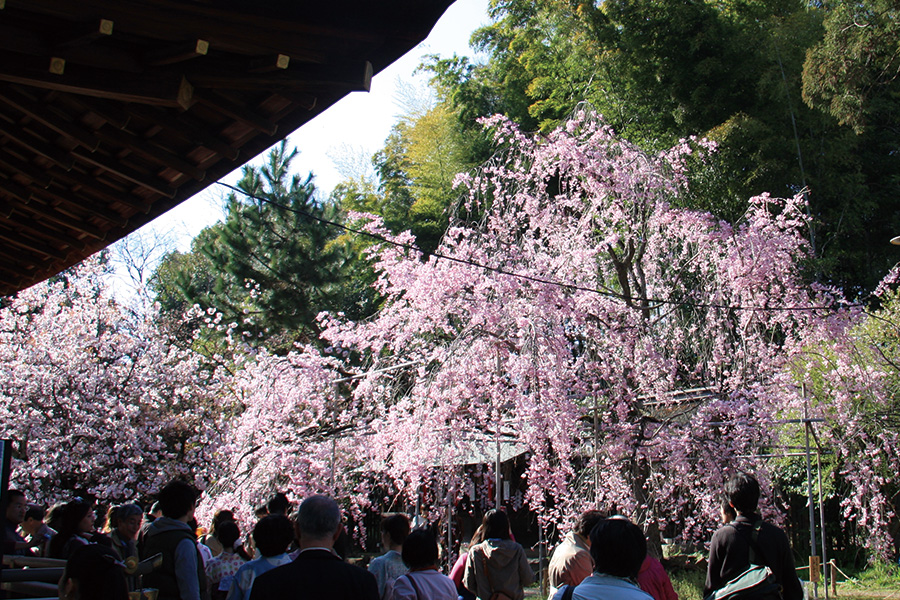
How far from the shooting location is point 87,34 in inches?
87.7

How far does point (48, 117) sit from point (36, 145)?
0.28 meters

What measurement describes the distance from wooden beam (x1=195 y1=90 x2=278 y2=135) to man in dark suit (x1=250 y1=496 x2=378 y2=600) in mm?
1507

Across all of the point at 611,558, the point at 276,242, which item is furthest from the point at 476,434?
the point at 276,242

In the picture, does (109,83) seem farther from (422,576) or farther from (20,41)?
(422,576)

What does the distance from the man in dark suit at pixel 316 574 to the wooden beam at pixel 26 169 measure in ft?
6.36

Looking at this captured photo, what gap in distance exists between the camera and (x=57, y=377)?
12.1m

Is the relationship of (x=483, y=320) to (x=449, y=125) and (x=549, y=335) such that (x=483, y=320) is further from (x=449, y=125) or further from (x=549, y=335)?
(x=449, y=125)

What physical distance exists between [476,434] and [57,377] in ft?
24.5

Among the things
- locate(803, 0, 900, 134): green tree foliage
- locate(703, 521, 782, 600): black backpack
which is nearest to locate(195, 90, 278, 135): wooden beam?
locate(703, 521, 782, 600): black backpack

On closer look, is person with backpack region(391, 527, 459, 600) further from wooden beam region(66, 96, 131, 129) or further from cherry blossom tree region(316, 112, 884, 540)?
cherry blossom tree region(316, 112, 884, 540)

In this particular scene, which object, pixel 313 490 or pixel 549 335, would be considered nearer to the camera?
pixel 549 335

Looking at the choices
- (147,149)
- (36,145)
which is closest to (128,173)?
(147,149)

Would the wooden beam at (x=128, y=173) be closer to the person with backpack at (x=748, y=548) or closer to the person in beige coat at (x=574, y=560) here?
the person in beige coat at (x=574, y=560)

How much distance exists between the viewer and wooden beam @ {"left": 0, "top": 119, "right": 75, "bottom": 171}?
9.18ft
